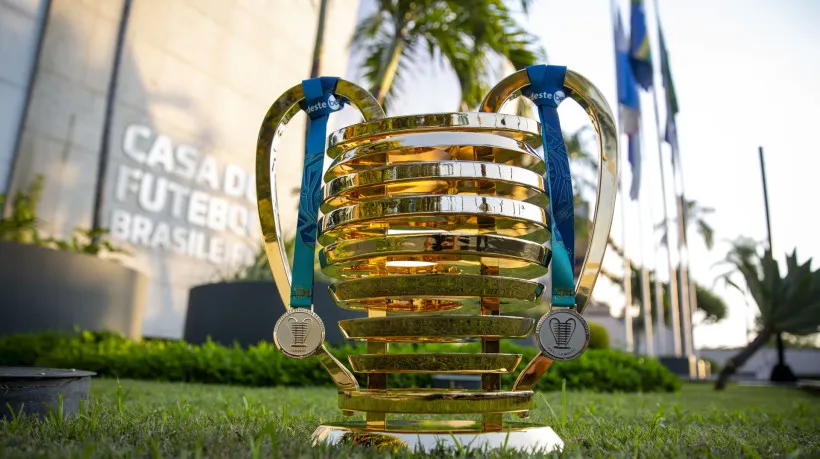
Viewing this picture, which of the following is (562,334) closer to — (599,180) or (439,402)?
(439,402)

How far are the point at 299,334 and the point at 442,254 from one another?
36cm

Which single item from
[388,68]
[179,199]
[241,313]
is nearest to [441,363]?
[241,313]

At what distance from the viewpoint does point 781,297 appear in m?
5.49

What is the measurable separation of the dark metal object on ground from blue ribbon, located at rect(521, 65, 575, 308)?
4.46ft

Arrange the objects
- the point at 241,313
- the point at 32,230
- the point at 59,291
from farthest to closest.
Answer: the point at 32,230, the point at 59,291, the point at 241,313

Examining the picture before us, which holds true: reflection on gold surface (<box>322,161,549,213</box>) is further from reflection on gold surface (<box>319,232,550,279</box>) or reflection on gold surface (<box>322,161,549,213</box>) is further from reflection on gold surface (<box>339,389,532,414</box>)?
reflection on gold surface (<box>339,389,532,414</box>)

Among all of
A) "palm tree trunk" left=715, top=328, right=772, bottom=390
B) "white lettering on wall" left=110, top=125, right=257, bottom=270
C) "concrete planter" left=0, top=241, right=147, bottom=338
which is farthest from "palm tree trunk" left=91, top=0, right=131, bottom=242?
"palm tree trunk" left=715, top=328, right=772, bottom=390

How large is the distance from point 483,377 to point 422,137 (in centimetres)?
56

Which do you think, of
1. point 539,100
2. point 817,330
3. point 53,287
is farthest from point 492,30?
point 539,100

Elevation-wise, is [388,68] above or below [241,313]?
above

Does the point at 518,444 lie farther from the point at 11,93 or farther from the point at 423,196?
the point at 11,93

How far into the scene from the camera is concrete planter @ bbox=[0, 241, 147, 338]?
20.7 feet

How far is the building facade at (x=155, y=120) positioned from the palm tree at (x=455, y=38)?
1.60m

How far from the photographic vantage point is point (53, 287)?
658cm
